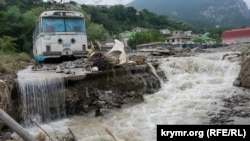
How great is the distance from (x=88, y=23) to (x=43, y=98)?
1346 inches

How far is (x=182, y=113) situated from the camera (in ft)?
37.6

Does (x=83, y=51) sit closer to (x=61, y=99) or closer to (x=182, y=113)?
(x=61, y=99)

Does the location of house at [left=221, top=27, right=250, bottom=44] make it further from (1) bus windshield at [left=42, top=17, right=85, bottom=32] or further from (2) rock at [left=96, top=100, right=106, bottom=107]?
(2) rock at [left=96, top=100, right=106, bottom=107]

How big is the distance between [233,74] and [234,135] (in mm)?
11994

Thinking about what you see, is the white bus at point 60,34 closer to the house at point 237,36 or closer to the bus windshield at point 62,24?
the bus windshield at point 62,24

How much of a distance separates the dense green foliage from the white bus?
8.52 meters

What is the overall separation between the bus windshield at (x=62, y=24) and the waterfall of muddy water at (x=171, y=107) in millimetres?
5111

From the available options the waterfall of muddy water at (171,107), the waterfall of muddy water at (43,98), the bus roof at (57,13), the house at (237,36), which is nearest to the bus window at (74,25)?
the bus roof at (57,13)

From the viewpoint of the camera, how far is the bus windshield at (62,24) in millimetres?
17453

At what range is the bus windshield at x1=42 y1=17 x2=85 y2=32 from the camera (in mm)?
17453

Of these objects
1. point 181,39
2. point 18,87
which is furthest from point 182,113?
point 181,39

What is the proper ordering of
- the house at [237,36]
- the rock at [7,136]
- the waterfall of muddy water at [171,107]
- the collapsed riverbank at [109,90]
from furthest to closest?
the house at [237,36], the collapsed riverbank at [109,90], the waterfall of muddy water at [171,107], the rock at [7,136]

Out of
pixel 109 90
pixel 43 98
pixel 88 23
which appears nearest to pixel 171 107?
pixel 109 90

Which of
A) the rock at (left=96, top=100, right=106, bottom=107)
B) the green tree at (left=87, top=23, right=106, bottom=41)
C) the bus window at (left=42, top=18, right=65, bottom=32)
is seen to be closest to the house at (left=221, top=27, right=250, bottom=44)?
the green tree at (left=87, top=23, right=106, bottom=41)
